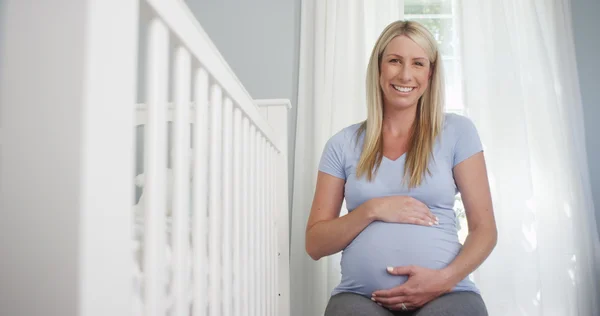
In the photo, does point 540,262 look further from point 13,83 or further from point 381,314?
point 13,83

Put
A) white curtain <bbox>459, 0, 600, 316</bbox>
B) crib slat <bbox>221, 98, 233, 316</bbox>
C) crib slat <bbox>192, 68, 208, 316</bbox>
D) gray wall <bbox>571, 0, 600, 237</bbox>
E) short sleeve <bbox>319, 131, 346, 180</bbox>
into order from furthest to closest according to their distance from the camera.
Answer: gray wall <bbox>571, 0, 600, 237</bbox>
white curtain <bbox>459, 0, 600, 316</bbox>
short sleeve <bbox>319, 131, 346, 180</bbox>
crib slat <bbox>221, 98, 233, 316</bbox>
crib slat <bbox>192, 68, 208, 316</bbox>

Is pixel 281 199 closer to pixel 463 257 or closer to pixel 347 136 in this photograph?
pixel 347 136

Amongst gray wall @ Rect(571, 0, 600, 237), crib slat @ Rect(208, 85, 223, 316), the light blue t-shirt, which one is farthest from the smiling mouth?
gray wall @ Rect(571, 0, 600, 237)

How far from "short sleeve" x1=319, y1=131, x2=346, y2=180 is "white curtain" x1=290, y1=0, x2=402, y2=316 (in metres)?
0.70

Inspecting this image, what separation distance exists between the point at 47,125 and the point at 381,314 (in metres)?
0.76

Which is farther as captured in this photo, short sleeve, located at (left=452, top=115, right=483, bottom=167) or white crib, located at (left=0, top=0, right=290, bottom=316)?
short sleeve, located at (left=452, top=115, right=483, bottom=167)

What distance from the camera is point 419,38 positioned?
122 centimetres

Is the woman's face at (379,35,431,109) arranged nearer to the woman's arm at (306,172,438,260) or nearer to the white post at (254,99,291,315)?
the woman's arm at (306,172,438,260)

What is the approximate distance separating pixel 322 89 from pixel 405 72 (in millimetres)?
854

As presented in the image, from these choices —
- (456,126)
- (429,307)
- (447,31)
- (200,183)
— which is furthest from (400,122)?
(447,31)

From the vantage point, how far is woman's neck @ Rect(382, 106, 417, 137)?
1246mm

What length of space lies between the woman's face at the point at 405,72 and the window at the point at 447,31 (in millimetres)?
838

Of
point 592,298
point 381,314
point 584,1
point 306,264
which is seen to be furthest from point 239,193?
point 584,1

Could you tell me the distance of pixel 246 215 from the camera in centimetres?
96
